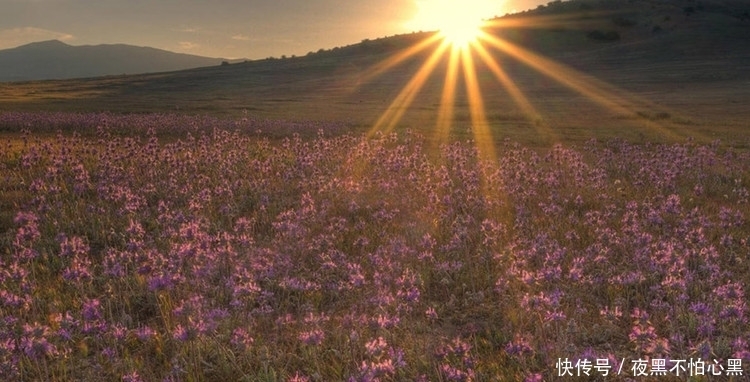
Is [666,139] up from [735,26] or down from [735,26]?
down

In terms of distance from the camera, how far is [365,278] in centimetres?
880

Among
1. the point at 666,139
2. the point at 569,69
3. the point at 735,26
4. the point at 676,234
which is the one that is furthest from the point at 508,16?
the point at 676,234

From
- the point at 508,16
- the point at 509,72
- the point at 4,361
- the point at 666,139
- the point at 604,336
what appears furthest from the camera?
the point at 508,16

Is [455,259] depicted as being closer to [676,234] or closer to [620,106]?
[676,234]

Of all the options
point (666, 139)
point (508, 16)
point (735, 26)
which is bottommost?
point (666, 139)

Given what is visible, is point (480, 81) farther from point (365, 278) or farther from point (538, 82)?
point (365, 278)

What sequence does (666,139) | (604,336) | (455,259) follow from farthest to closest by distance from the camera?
(666,139) → (455,259) → (604,336)

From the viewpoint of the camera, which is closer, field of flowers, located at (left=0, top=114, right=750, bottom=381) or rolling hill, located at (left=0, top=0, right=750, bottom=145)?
field of flowers, located at (left=0, top=114, right=750, bottom=381)

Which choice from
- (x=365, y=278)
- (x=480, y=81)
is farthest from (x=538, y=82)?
(x=365, y=278)

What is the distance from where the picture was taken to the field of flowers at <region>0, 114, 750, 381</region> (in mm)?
6113

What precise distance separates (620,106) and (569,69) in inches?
2085

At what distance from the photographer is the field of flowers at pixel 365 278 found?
611 centimetres

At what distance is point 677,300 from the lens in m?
7.21

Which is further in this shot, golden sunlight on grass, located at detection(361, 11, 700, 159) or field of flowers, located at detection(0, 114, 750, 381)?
golden sunlight on grass, located at detection(361, 11, 700, 159)
